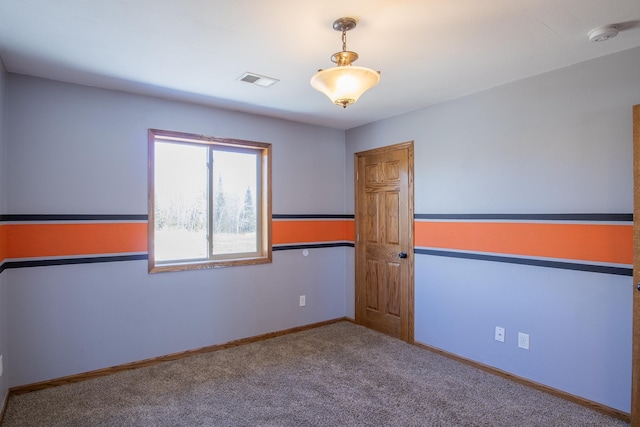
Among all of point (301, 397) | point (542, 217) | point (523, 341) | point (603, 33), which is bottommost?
point (301, 397)

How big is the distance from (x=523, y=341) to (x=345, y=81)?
2413mm

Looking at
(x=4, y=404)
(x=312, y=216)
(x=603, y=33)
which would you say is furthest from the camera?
(x=312, y=216)

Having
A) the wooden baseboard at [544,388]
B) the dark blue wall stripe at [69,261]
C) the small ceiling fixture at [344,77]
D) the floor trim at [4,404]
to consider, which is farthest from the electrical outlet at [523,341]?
the floor trim at [4,404]

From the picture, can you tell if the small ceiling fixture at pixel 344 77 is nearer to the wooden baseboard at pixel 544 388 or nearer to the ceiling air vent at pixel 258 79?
the ceiling air vent at pixel 258 79

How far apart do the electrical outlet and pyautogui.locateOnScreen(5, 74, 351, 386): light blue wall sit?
88.7 inches

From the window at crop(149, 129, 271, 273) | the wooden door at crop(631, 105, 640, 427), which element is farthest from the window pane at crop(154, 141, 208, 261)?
the wooden door at crop(631, 105, 640, 427)

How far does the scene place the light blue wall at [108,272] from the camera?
2703 millimetres

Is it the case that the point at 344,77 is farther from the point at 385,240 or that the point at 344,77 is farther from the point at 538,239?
the point at 385,240

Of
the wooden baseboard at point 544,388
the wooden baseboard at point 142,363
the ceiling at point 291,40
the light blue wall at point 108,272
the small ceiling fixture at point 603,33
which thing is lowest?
the wooden baseboard at point 544,388

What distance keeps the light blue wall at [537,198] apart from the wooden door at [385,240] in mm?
143

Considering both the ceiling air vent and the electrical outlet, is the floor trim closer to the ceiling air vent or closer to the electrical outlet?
the ceiling air vent

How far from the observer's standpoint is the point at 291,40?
2188 millimetres

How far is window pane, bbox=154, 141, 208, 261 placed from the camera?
337 cm

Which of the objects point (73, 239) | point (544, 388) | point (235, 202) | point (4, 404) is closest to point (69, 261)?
point (73, 239)
